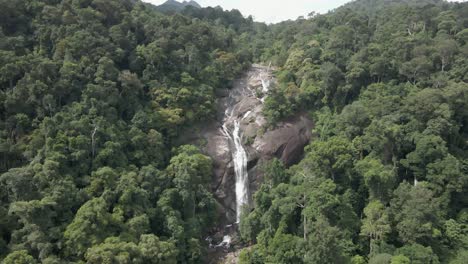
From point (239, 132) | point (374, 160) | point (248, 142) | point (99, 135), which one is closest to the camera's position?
point (99, 135)

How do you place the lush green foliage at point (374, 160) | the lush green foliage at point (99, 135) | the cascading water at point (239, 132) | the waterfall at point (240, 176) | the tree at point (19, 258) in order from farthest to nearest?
the cascading water at point (239, 132) → the waterfall at point (240, 176) → the lush green foliage at point (374, 160) → the lush green foliage at point (99, 135) → the tree at point (19, 258)

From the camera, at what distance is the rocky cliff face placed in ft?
107

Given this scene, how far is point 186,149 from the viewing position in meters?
31.4

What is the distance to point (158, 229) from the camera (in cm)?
2680

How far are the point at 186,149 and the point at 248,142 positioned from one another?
626 centimetres

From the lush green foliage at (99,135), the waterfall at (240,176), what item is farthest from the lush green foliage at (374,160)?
the lush green foliage at (99,135)

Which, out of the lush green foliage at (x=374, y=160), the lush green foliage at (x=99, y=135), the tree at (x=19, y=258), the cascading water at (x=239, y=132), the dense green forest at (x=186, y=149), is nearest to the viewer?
the tree at (x=19, y=258)

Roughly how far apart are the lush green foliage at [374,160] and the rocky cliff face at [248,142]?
4.41ft

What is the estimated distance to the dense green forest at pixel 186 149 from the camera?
2366 centimetres

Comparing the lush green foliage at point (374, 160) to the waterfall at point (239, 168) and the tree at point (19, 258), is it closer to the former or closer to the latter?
the waterfall at point (239, 168)

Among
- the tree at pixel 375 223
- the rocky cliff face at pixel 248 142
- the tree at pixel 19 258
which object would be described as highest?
the rocky cliff face at pixel 248 142

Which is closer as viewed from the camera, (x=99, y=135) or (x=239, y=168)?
(x=99, y=135)

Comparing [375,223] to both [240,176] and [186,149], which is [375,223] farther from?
[186,149]

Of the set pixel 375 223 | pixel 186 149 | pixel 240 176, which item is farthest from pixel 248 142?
pixel 375 223
